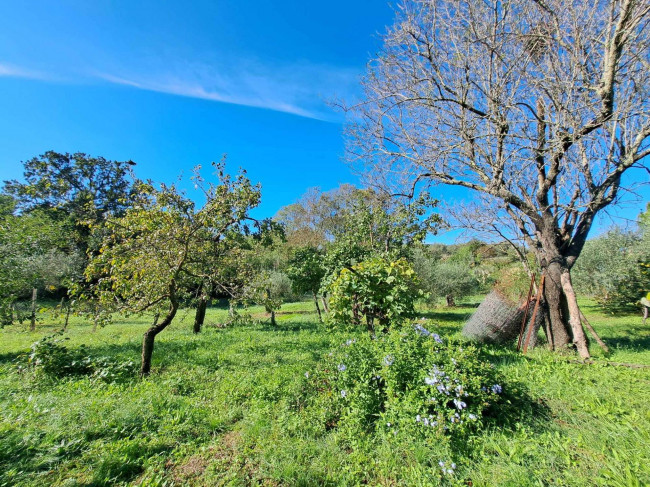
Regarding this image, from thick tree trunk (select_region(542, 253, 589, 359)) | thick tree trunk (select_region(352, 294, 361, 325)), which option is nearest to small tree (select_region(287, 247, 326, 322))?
thick tree trunk (select_region(352, 294, 361, 325))

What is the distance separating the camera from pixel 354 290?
15.2 feet

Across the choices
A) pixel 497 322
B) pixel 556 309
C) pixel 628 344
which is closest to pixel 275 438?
pixel 497 322

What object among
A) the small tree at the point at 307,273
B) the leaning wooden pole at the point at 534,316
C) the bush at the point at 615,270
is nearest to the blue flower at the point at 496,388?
the leaning wooden pole at the point at 534,316

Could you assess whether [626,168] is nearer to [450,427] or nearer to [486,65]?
[486,65]

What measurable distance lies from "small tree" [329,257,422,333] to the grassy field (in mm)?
714

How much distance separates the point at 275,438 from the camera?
2.91m

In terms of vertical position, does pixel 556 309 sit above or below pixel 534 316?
above

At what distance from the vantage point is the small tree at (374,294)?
4.48 m

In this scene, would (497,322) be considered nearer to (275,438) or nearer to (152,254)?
(275,438)

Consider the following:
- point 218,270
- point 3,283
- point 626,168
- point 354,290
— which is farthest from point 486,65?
point 3,283

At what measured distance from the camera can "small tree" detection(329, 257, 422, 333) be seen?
448 cm

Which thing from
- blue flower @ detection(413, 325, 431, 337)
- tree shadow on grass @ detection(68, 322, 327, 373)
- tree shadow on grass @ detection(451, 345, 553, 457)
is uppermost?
blue flower @ detection(413, 325, 431, 337)

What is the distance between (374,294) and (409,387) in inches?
70.8

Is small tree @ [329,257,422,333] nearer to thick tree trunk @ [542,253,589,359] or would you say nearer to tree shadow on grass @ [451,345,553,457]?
tree shadow on grass @ [451,345,553,457]
